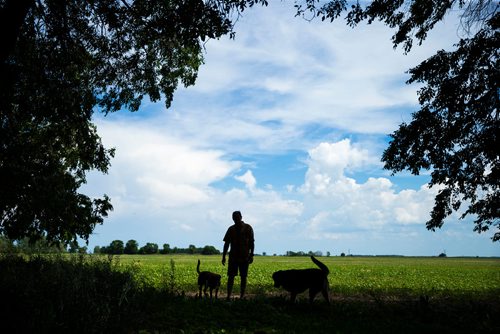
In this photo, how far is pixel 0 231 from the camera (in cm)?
1409

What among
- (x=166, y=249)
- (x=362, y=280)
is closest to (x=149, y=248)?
(x=166, y=249)

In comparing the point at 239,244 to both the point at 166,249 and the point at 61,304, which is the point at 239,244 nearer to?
the point at 61,304

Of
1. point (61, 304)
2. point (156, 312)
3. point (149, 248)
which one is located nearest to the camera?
point (61, 304)

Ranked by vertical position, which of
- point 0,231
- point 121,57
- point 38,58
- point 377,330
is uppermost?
point 121,57

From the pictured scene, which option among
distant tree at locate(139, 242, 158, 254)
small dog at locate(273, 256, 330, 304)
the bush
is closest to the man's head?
small dog at locate(273, 256, 330, 304)

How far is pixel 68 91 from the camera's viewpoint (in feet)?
45.1

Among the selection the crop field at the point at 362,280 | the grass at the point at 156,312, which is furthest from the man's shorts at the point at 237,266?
the crop field at the point at 362,280

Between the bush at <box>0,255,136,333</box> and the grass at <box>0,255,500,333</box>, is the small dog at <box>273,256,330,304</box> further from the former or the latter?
the bush at <box>0,255,136,333</box>

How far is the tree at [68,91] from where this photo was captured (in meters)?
12.5

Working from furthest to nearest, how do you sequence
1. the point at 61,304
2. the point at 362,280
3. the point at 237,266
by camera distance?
1. the point at 362,280
2. the point at 237,266
3. the point at 61,304

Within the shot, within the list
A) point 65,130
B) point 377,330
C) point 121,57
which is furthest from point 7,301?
point 121,57

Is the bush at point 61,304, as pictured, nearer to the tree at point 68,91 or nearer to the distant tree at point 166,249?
the tree at point 68,91

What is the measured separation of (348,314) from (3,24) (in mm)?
11616

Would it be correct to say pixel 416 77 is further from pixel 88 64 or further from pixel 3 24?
pixel 3 24
